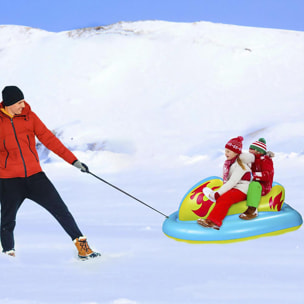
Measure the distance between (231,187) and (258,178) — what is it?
0.40 meters

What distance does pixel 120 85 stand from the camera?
20.2 metres

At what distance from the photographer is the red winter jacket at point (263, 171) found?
17.8 ft

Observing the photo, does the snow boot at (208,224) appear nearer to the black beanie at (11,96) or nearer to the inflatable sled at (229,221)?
the inflatable sled at (229,221)

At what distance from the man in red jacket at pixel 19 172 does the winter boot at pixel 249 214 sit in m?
1.71

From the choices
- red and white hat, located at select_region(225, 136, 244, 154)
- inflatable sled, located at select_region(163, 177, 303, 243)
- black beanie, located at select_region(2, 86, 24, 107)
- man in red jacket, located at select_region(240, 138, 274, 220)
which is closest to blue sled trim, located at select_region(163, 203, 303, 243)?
inflatable sled, located at select_region(163, 177, 303, 243)

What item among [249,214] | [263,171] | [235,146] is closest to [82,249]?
[249,214]

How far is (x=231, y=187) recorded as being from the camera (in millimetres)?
5254

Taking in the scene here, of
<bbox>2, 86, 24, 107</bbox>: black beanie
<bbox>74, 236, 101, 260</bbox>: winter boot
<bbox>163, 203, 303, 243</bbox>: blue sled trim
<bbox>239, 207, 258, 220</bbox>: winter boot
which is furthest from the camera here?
<bbox>239, 207, 258, 220</bbox>: winter boot

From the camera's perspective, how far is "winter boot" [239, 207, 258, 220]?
5243mm

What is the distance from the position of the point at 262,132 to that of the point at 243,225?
9.25 metres

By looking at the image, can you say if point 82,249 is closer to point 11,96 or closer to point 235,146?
point 11,96

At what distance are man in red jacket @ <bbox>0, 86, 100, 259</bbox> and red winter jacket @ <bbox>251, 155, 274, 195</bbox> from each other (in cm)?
209

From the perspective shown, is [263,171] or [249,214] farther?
[263,171]

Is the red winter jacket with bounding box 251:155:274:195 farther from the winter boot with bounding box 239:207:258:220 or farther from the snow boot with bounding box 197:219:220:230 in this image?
the snow boot with bounding box 197:219:220:230
